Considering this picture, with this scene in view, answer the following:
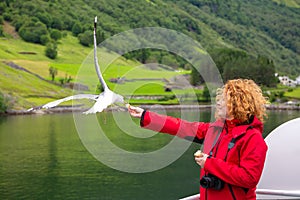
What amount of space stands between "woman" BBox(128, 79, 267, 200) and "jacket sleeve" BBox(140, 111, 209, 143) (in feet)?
1.07

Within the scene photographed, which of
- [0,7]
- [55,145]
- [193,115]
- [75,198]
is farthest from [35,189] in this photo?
[0,7]

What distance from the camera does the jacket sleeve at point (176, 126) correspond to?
4.96m

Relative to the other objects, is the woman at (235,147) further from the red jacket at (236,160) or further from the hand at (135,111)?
the hand at (135,111)

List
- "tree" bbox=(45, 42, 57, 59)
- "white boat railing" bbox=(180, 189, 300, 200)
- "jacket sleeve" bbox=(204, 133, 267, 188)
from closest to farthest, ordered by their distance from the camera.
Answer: "jacket sleeve" bbox=(204, 133, 267, 188), "white boat railing" bbox=(180, 189, 300, 200), "tree" bbox=(45, 42, 57, 59)

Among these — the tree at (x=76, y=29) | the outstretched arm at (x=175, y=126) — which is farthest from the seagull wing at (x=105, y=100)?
the tree at (x=76, y=29)

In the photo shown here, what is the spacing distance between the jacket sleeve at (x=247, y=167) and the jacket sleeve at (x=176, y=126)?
683 mm

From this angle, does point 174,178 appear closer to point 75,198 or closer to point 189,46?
point 75,198

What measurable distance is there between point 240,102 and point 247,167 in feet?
1.78

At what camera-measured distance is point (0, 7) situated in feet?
592

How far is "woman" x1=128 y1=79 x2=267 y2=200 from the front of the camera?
13.9 ft

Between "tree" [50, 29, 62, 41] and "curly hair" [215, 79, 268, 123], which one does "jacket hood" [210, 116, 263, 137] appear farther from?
"tree" [50, 29, 62, 41]

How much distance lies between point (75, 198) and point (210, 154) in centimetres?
2546

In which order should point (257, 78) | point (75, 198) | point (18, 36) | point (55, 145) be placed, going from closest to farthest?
point (75, 198), point (55, 145), point (257, 78), point (18, 36)

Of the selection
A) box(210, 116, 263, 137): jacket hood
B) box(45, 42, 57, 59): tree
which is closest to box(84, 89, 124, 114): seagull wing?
box(210, 116, 263, 137): jacket hood
